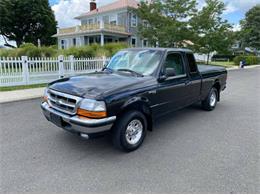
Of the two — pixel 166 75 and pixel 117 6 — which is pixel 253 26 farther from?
pixel 166 75

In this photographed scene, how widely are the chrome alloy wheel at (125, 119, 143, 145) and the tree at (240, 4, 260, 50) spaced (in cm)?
5008

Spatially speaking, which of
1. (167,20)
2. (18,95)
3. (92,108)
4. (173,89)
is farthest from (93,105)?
(167,20)

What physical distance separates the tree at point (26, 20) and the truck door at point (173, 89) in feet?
130

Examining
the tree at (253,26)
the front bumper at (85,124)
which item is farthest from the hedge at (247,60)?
the front bumper at (85,124)

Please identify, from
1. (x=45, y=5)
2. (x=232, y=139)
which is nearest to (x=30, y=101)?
(x=232, y=139)

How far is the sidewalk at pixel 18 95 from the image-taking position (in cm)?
777

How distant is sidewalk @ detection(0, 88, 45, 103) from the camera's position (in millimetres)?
7767

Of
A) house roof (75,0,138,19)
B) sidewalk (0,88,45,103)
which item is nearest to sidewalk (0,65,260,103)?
sidewalk (0,88,45,103)

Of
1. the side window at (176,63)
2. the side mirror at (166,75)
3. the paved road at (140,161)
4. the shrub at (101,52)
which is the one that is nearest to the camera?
the paved road at (140,161)

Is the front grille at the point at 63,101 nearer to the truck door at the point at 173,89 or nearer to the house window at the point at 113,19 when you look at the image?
the truck door at the point at 173,89

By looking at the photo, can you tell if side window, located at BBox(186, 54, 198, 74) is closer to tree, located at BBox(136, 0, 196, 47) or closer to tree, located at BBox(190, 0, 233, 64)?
tree, located at BBox(136, 0, 196, 47)

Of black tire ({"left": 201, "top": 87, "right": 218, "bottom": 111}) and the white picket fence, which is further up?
the white picket fence

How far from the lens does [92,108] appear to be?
10.4 feet

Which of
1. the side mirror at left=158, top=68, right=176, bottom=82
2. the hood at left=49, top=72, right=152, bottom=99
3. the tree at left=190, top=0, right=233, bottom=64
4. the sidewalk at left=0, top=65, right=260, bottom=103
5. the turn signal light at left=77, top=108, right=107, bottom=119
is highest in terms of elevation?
the tree at left=190, top=0, right=233, bottom=64
